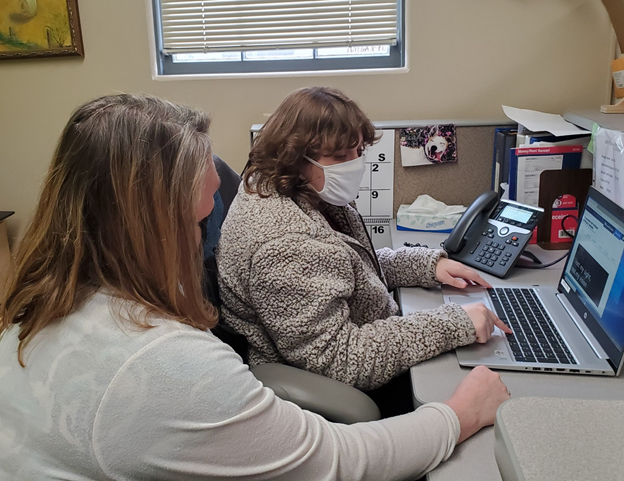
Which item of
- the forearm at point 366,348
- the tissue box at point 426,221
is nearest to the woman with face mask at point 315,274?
the forearm at point 366,348

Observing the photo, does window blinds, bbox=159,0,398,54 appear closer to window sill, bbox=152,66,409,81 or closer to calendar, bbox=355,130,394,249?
window sill, bbox=152,66,409,81

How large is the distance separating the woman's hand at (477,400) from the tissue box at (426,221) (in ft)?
3.25

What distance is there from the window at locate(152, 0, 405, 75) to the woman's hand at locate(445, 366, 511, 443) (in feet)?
5.25

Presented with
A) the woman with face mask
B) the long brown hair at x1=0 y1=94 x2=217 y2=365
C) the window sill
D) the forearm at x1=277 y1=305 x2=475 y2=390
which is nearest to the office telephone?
the woman with face mask

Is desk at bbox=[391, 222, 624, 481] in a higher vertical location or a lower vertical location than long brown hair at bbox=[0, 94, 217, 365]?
lower

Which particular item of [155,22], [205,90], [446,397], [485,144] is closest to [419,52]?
[485,144]

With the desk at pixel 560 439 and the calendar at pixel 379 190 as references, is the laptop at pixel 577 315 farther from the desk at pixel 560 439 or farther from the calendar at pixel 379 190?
the calendar at pixel 379 190

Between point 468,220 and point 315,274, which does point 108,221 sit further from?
point 468,220

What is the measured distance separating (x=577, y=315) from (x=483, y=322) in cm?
22

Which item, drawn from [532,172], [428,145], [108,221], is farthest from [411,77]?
[108,221]

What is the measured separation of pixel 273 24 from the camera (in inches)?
89.3

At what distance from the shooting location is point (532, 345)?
3.53 ft

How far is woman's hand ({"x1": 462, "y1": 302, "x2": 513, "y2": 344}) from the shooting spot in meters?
1.08

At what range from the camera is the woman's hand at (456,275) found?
1370 millimetres
